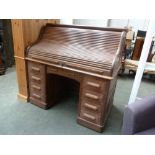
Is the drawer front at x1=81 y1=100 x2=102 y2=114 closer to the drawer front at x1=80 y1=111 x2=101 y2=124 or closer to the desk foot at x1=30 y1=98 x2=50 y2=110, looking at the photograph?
the drawer front at x1=80 y1=111 x2=101 y2=124

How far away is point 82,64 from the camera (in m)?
1.71

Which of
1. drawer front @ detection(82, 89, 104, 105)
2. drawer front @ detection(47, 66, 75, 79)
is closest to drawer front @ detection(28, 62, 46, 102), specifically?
drawer front @ detection(47, 66, 75, 79)

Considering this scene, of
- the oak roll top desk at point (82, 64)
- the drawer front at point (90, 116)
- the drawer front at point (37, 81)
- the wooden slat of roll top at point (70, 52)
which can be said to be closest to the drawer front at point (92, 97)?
the oak roll top desk at point (82, 64)

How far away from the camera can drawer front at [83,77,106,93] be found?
1640 millimetres

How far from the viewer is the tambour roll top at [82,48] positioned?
5.45ft

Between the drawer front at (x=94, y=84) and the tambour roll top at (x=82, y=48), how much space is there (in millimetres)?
95

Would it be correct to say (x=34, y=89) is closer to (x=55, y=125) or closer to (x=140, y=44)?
(x=55, y=125)

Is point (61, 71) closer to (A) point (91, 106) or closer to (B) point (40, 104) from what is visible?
(A) point (91, 106)

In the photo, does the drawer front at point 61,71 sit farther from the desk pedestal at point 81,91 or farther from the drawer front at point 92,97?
the drawer front at point 92,97

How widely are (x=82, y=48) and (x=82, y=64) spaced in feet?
0.97
